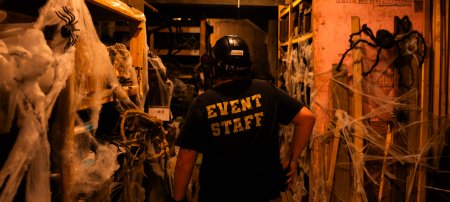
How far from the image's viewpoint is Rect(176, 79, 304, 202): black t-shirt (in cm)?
203

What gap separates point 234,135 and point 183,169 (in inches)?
14.2

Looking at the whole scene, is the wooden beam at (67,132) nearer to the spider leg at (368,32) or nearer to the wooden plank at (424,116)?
the spider leg at (368,32)

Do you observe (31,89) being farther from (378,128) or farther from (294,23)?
(294,23)

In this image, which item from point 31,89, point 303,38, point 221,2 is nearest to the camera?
point 31,89

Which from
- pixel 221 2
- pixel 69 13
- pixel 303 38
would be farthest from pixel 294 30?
pixel 69 13

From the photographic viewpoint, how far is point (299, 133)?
2.31 metres

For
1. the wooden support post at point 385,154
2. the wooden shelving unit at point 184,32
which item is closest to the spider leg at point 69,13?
the wooden support post at point 385,154

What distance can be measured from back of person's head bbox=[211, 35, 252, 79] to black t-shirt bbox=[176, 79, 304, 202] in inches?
2.6

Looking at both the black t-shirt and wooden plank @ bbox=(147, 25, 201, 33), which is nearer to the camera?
the black t-shirt

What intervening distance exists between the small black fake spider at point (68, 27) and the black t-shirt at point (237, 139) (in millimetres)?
792

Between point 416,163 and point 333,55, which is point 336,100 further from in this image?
point 416,163

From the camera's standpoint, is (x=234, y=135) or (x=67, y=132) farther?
(x=234, y=135)

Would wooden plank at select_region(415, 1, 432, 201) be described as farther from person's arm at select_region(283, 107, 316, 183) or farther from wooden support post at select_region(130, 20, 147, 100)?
wooden support post at select_region(130, 20, 147, 100)

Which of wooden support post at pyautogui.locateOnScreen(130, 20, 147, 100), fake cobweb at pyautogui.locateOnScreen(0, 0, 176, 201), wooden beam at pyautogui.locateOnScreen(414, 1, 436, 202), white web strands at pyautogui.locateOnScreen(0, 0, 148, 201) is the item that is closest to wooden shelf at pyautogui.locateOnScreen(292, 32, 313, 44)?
wooden beam at pyautogui.locateOnScreen(414, 1, 436, 202)
